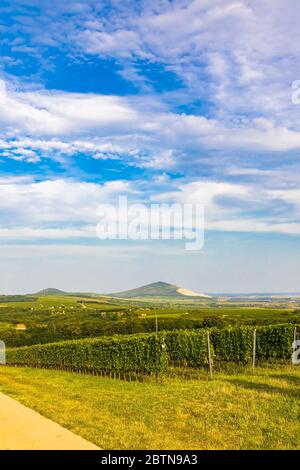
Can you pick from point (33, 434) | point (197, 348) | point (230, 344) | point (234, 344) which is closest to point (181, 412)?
point (33, 434)

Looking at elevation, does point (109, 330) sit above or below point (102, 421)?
below

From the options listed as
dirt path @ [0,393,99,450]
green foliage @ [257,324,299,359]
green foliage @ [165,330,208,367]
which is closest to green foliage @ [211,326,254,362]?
green foliage @ [257,324,299,359]

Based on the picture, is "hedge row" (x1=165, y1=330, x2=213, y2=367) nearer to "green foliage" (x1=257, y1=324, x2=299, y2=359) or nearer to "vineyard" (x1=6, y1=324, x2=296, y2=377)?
"vineyard" (x1=6, y1=324, x2=296, y2=377)

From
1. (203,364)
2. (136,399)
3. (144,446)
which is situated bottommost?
(203,364)

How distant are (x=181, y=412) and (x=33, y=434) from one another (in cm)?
481

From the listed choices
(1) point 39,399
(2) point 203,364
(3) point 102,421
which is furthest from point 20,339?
(3) point 102,421

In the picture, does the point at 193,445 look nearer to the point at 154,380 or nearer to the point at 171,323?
the point at 154,380

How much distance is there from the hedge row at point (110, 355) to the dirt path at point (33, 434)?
11.5 m

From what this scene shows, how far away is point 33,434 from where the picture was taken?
33.2 ft

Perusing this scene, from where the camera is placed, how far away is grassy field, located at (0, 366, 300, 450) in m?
9.97

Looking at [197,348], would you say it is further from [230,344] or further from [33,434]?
[33,434]

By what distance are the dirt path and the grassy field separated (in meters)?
0.37

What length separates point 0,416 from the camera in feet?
40.7
